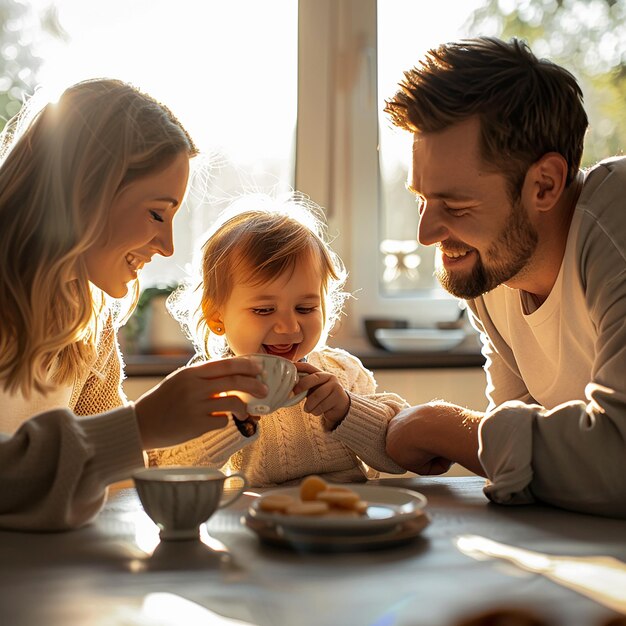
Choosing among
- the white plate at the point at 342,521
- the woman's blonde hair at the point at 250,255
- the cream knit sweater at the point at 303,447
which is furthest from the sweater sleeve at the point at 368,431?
the white plate at the point at 342,521

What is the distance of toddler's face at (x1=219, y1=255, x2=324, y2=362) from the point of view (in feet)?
6.16

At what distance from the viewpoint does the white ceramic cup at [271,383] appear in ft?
4.43

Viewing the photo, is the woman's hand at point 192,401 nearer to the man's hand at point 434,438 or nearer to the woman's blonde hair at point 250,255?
the man's hand at point 434,438

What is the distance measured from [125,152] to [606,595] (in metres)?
1.13

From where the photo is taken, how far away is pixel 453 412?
159cm

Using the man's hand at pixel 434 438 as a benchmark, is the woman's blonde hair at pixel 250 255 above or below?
above

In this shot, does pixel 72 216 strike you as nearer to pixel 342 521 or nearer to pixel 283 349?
pixel 283 349

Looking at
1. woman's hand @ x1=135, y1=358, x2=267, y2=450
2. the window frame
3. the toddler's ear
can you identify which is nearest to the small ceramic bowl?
woman's hand @ x1=135, y1=358, x2=267, y2=450

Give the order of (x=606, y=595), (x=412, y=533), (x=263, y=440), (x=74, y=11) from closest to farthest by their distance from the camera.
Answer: (x=606, y=595) < (x=412, y=533) < (x=263, y=440) < (x=74, y=11)

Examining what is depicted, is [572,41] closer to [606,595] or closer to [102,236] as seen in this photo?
[102,236]

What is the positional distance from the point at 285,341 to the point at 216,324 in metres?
0.19

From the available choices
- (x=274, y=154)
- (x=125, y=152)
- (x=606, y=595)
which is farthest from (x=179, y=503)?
(x=274, y=154)

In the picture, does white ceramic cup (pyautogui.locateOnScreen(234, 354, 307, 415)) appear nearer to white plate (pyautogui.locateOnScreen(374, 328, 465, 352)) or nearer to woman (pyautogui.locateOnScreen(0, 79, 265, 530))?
woman (pyautogui.locateOnScreen(0, 79, 265, 530))

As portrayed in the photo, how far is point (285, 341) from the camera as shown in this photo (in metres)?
1.88
